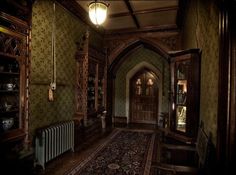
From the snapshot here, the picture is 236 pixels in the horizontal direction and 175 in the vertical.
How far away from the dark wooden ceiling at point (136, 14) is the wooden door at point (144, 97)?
8.95 feet

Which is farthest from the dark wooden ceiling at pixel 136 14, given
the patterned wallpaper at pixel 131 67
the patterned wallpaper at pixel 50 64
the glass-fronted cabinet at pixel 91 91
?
the patterned wallpaper at pixel 131 67

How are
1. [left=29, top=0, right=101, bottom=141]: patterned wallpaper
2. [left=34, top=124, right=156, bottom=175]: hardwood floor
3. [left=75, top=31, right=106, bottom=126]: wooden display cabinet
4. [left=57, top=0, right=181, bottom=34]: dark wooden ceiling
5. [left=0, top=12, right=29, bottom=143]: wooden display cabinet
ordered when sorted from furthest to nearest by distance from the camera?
[left=75, top=31, right=106, bottom=126]: wooden display cabinet < [left=57, top=0, right=181, bottom=34]: dark wooden ceiling < [left=29, top=0, right=101, bottom=141]: patterned wallpaper < [left=34, top=124, right=156, bottom=175]: hardwood floor < [left=0, top=12, right=29, bottom=143]: wooden display cabinet

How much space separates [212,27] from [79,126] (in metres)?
3.71

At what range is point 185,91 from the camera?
2.97m

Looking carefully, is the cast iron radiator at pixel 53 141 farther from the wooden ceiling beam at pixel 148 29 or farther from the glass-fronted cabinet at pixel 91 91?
the wooden ceiling beam at pixel 148 29

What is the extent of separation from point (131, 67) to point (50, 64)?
4951 mm

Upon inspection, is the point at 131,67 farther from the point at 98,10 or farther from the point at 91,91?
the point at 98,10

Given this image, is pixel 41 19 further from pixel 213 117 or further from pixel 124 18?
pixel 213 117

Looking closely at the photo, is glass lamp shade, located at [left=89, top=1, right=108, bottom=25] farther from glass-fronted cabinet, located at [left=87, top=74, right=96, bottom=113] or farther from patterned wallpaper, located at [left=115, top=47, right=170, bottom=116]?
patterned wallpaper, located at [left=115, top=47, right=170, bottom=116]

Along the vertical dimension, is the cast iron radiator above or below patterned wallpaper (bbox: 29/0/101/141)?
below

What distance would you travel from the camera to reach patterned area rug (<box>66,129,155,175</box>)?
3.13m

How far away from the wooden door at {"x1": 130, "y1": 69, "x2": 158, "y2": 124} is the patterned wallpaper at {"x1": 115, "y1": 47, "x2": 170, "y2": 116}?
1.48 ft

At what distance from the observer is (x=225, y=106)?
136cm

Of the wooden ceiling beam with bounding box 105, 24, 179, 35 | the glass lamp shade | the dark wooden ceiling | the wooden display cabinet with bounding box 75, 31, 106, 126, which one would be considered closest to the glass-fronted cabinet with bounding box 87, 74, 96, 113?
the wooden display cabinet with bounding box 75, 31, 106, 126
